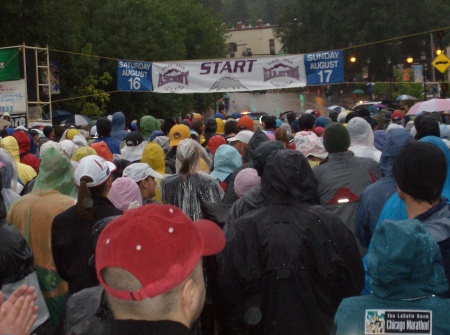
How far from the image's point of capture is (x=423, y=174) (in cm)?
412

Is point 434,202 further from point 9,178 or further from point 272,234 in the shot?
point 9,178

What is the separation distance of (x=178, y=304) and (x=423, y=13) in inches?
3153

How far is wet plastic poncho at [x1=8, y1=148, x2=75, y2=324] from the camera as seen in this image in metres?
5.52

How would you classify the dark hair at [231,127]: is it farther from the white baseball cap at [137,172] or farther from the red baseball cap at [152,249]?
the red baseball cap at [152,249]

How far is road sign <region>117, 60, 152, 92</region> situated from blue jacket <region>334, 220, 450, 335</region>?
1651 cm

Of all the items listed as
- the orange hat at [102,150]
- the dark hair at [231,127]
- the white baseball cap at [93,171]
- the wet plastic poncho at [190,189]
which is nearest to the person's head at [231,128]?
the dark hair at [231,127]

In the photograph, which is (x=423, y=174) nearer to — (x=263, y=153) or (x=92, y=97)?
(x=263, y=153)

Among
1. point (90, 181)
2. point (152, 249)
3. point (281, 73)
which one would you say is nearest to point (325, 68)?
point (281, 73)

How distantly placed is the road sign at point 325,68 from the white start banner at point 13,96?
30.1 ft

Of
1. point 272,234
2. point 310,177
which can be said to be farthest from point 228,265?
point 310,177

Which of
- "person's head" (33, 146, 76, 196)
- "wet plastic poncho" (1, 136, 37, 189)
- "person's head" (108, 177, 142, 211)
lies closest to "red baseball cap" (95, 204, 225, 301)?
"person's head" (33, 146, 76, 196)

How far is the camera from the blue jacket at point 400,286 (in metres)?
3.21

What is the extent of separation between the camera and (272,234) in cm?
423

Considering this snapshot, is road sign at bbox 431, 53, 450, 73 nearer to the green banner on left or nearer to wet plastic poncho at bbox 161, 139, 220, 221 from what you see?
the green banner on left
